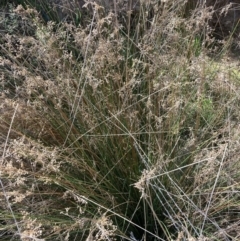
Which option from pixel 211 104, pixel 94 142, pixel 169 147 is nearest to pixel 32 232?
pixel 94 142

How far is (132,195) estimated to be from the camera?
4.71 ft

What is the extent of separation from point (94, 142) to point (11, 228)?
38 cm

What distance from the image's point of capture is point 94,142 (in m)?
1.42

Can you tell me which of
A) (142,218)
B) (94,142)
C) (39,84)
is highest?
(39,84)

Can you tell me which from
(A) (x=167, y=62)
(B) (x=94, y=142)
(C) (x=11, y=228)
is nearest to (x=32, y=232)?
(C) (x=11, y=228)

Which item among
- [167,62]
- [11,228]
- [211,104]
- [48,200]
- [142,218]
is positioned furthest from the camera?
[211,104]

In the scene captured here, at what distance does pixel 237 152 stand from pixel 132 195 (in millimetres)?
375

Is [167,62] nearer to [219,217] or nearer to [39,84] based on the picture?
[39,84]

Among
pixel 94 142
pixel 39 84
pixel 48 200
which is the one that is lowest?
pixel 48 200

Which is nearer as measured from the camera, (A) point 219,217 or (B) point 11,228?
(B) point 11,228

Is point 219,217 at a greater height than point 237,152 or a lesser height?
lesser

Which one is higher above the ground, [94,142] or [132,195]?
[94,142]

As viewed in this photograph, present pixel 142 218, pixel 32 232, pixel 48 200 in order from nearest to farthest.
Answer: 1. pixel 32 232
2. pixel 48 200
3. pixel 142 218

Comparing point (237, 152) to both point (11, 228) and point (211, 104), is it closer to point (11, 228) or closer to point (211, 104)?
point (211, 104)
